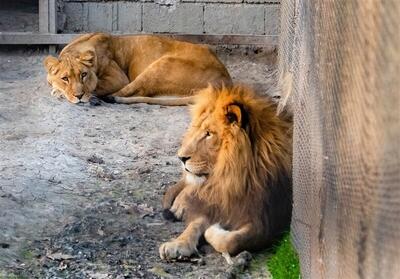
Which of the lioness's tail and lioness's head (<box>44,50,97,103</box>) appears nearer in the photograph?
lioness's head (<box>44,50,97,103</box>)

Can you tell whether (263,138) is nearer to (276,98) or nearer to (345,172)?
(276,98)

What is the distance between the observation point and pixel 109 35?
8656 mm

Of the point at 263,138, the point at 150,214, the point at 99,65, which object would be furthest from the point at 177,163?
the point at 99,65

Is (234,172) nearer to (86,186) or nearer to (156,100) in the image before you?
(86,186)

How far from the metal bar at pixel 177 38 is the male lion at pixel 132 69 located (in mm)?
576

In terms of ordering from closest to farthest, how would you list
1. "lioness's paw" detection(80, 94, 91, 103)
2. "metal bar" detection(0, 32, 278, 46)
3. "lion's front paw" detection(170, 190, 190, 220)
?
"lion's front paw" detection(170, 190, 190, 220), "lioness's paw" detection(80, 94, 91, 103), "metal bar" detection(0, 32, 278, 46)

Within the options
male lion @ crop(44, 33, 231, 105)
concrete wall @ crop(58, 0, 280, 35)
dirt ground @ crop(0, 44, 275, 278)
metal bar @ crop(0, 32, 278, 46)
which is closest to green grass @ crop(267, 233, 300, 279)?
dirt ground @ crop(0, 44, 275, 278)

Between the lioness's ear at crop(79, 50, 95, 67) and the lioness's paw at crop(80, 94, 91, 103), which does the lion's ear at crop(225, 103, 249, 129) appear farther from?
the lioness's ear at crop(79, 50, 95, 67)

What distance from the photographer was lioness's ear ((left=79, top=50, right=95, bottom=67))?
8016 millimetres

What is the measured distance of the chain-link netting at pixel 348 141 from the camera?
1.91 meters

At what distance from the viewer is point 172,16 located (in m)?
9.38

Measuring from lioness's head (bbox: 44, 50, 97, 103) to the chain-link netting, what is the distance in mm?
3882

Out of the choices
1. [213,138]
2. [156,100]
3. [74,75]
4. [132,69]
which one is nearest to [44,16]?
[132,69]

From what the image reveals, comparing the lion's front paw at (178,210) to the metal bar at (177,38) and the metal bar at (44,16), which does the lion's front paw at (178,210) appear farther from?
the metal bar at (44,16)
